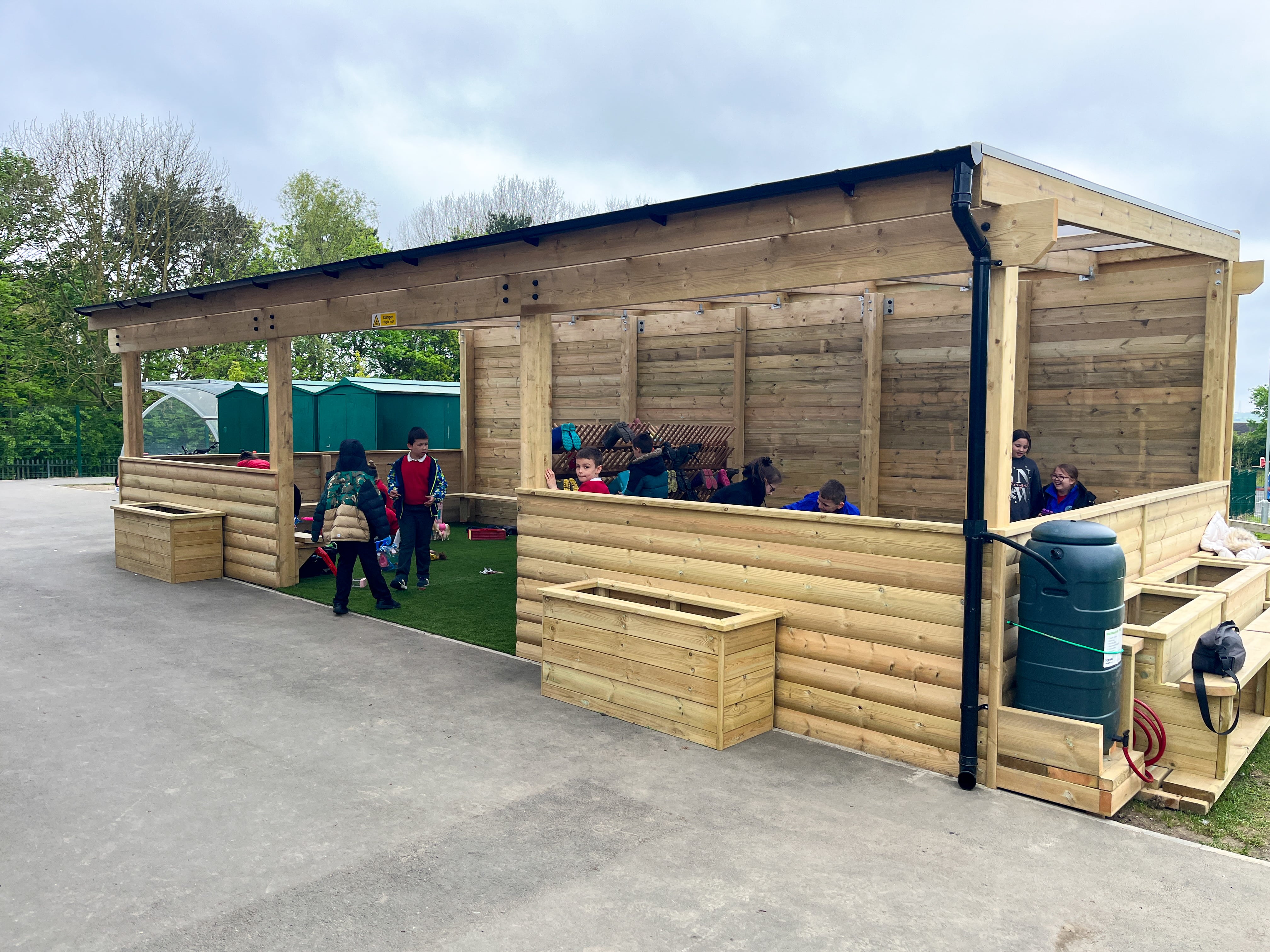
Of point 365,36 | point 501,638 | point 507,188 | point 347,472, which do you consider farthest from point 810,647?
point 365,36

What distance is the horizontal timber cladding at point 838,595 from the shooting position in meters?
5.04

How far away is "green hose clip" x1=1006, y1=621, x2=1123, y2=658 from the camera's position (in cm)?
463

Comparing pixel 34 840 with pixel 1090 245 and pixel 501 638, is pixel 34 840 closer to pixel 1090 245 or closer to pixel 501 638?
pixel 501 638

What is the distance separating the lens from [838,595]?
17.9ft

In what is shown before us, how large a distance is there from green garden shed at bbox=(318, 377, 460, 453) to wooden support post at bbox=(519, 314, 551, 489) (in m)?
10.1

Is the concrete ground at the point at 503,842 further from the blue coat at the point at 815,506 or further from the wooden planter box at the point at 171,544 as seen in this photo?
the wooden planter box at the point at 171,544

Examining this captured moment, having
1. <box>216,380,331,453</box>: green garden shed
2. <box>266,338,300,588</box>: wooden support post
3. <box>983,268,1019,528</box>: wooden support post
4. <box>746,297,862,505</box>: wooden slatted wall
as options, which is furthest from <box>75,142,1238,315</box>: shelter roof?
<box>216,380,331,453</box>: green garden shed

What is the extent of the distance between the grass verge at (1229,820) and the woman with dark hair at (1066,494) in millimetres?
2878

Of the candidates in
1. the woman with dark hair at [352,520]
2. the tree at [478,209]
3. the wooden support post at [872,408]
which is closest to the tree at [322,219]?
the tree at [478,209]

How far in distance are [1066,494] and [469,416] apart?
1028 cm

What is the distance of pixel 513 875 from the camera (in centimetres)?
386

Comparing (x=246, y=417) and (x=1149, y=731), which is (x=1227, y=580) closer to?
(x=1149, y=731)

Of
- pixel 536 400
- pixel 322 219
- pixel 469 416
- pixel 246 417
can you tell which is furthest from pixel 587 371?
pixel 322 219

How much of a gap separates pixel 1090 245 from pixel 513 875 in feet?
20.5
